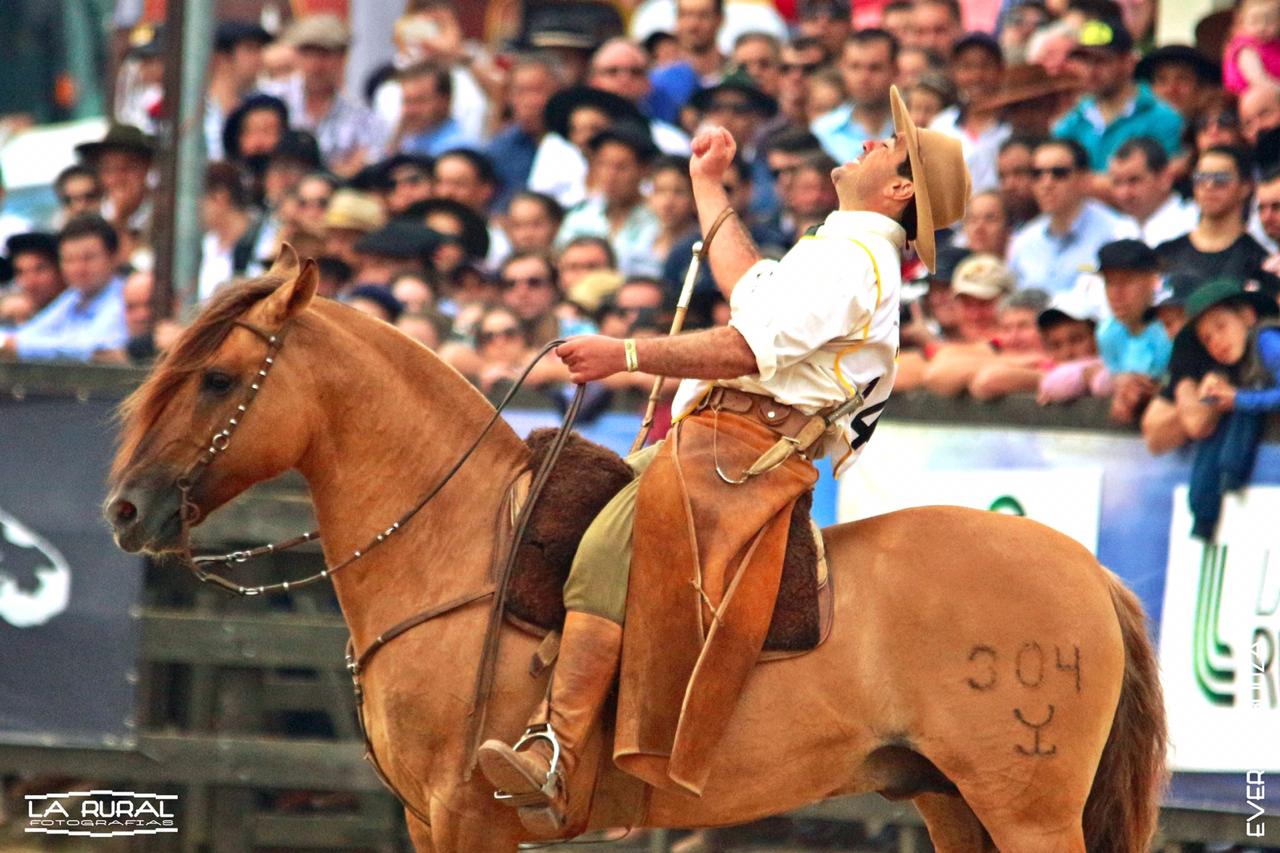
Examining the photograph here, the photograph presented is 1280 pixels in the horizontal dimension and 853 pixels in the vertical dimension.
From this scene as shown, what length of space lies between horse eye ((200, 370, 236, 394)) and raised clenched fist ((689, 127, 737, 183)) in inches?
58.9

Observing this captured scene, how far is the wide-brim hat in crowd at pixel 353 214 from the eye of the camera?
11.1 meters

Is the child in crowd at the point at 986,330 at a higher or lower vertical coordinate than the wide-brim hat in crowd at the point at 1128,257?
lower

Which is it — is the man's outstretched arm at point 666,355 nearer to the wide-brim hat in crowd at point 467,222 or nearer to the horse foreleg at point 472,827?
the horse foreleg at point 472,827

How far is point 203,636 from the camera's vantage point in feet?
29.4

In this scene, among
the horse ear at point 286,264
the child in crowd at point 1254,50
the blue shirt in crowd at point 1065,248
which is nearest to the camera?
the horse ear at point 286,264

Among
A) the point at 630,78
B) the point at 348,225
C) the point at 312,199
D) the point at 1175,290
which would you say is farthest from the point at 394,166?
the point at 1175,290

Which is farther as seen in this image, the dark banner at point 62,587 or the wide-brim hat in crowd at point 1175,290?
the dark banner at point 62,587

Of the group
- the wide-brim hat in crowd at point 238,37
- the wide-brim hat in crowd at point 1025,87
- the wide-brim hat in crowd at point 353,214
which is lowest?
the wide-brim hat in crowd at point 353,214

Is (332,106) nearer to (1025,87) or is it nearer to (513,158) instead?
(513,158)

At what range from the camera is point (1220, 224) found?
27.6 feet

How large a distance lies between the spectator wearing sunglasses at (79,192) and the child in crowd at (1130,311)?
21.8 ft

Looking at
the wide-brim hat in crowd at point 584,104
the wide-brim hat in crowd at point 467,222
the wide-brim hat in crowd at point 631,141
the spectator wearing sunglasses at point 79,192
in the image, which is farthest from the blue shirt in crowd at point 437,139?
the spectator wearing sunglasses at point 79,192

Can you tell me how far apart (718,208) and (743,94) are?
5.16 metres

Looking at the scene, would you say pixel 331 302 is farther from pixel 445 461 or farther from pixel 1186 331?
pixel 1186 331
